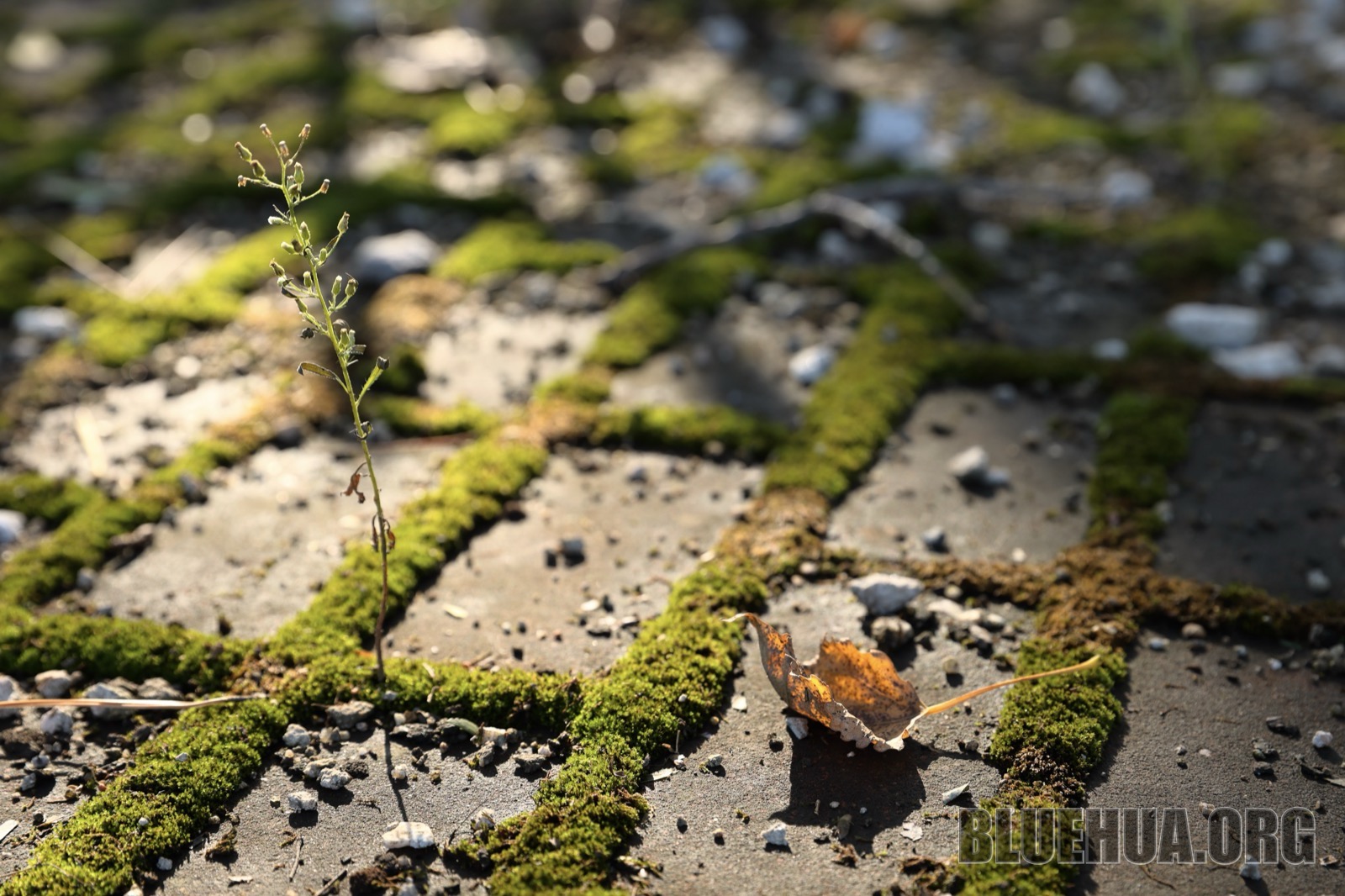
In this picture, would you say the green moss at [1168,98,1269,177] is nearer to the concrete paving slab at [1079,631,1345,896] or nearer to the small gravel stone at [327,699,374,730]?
the concrete paving slab at [1079,631,1345,896]

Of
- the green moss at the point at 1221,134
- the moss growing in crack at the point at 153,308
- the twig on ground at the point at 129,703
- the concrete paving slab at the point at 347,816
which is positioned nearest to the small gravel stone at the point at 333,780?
the concrete paving slab at the point at 347,816

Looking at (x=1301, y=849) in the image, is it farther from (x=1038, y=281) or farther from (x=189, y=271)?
(x=189, y=271)

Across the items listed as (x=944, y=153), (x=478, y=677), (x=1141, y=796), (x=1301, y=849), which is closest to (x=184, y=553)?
(x=478, y=677)

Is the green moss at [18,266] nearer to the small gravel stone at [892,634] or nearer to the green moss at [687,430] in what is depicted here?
the green moss at [687,430]

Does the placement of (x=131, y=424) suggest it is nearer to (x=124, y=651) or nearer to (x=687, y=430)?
(x=124, y=651)

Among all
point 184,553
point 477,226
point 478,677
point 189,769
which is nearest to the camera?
point 189,769

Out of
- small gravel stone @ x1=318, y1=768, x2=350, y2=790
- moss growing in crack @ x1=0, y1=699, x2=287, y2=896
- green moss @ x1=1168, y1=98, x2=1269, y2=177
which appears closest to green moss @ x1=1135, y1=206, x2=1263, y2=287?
green moss @ x1=1168, y1=98, x2=1269, y2=177

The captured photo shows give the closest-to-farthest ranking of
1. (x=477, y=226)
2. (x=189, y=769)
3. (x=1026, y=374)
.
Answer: (x=189, y=769), (x=1026, y=374), (x=477, y=226)
